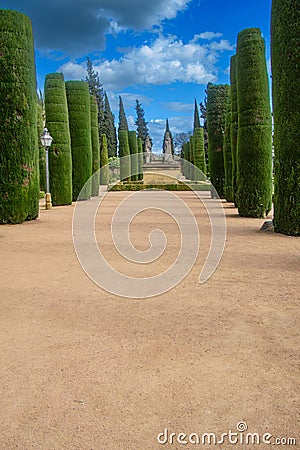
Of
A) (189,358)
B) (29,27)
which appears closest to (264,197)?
(29,27)

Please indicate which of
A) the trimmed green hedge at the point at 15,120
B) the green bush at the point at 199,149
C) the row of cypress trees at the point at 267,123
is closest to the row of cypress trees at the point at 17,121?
the trimmed green hedge at the point at 15,120

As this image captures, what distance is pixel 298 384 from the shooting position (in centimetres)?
260

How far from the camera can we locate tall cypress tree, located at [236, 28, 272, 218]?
1137 cm

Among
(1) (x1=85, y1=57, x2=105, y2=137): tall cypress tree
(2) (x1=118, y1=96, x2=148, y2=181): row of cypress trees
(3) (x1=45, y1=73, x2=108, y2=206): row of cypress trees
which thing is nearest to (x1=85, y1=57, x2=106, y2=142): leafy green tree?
(1) (x1=85, y1=57, x2=105, y2=137): tall cypress tree

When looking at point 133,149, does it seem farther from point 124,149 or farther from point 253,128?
point 253,128

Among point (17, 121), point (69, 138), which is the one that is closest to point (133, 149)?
point (69, 138)

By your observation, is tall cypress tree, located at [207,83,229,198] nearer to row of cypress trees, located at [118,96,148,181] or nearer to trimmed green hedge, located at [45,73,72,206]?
trimmed green hedge, located at [45,73,72,206]

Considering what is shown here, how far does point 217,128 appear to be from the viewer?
64.1 ft

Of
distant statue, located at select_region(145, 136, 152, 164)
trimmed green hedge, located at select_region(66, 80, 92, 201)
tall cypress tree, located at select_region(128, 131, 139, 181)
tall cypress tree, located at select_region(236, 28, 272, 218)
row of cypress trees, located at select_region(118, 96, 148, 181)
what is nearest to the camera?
tall cypress tree, located at select_region(236, 28, 272, 218)

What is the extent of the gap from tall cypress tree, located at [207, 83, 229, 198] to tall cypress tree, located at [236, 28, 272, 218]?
7.61m

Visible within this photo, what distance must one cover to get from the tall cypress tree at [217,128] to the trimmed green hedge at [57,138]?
21.1 feet

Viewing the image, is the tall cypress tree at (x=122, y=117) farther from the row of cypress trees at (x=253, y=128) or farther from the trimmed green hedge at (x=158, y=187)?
the row of cypress trees at (x=253, y=128)

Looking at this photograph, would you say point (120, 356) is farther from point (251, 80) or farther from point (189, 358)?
point (251, 80)

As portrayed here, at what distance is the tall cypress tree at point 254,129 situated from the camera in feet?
37.3
